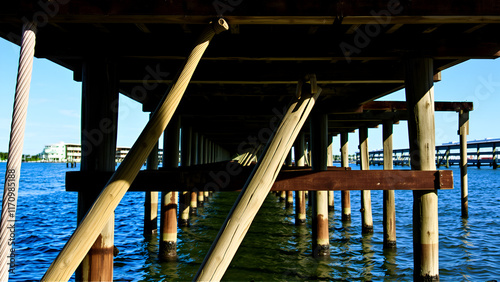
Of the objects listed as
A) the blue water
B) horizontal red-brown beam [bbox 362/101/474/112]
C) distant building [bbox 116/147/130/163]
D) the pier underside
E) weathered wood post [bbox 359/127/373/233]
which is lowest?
the blue water

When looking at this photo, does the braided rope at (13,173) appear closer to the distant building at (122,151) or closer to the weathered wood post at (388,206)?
the weathered wood post at (388,206)

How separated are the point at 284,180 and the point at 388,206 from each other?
7.30 meters

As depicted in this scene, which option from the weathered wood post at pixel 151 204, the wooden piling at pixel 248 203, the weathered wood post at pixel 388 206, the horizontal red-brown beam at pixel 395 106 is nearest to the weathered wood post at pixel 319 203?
the horizontal red-brown beam at pixel 395 106

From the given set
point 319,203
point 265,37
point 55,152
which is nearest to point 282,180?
point 265,37

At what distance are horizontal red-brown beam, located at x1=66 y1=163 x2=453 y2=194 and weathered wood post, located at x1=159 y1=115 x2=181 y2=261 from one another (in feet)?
16.7

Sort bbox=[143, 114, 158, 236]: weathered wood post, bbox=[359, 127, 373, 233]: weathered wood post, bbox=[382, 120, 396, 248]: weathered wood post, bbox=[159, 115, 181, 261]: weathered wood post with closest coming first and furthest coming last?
bbox=[159, 115, 181, 261]: weathered wood post → bbox=[382, 120, 396, 248]: weathered wood post → bbox=[143, 114, 158, 236]: weathered wood post → bbox=[359, 127, 373, 233]: weathered wood post

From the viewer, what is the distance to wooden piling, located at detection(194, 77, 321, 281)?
340cm

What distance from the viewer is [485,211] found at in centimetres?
→ 2236

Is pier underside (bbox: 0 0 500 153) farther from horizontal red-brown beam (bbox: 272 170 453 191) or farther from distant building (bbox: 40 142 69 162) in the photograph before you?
distant building (bbox: 40 142 69 162)

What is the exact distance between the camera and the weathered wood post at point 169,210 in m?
9.56

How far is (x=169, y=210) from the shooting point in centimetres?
975

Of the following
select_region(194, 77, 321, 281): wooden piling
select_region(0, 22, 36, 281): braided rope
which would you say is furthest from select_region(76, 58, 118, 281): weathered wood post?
select_region(194, 77, 321, 281): wooden piling

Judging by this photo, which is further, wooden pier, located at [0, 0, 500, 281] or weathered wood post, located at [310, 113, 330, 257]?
weathered wood post, located at [310, 113, 330, 257]

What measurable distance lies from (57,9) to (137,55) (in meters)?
1.29
